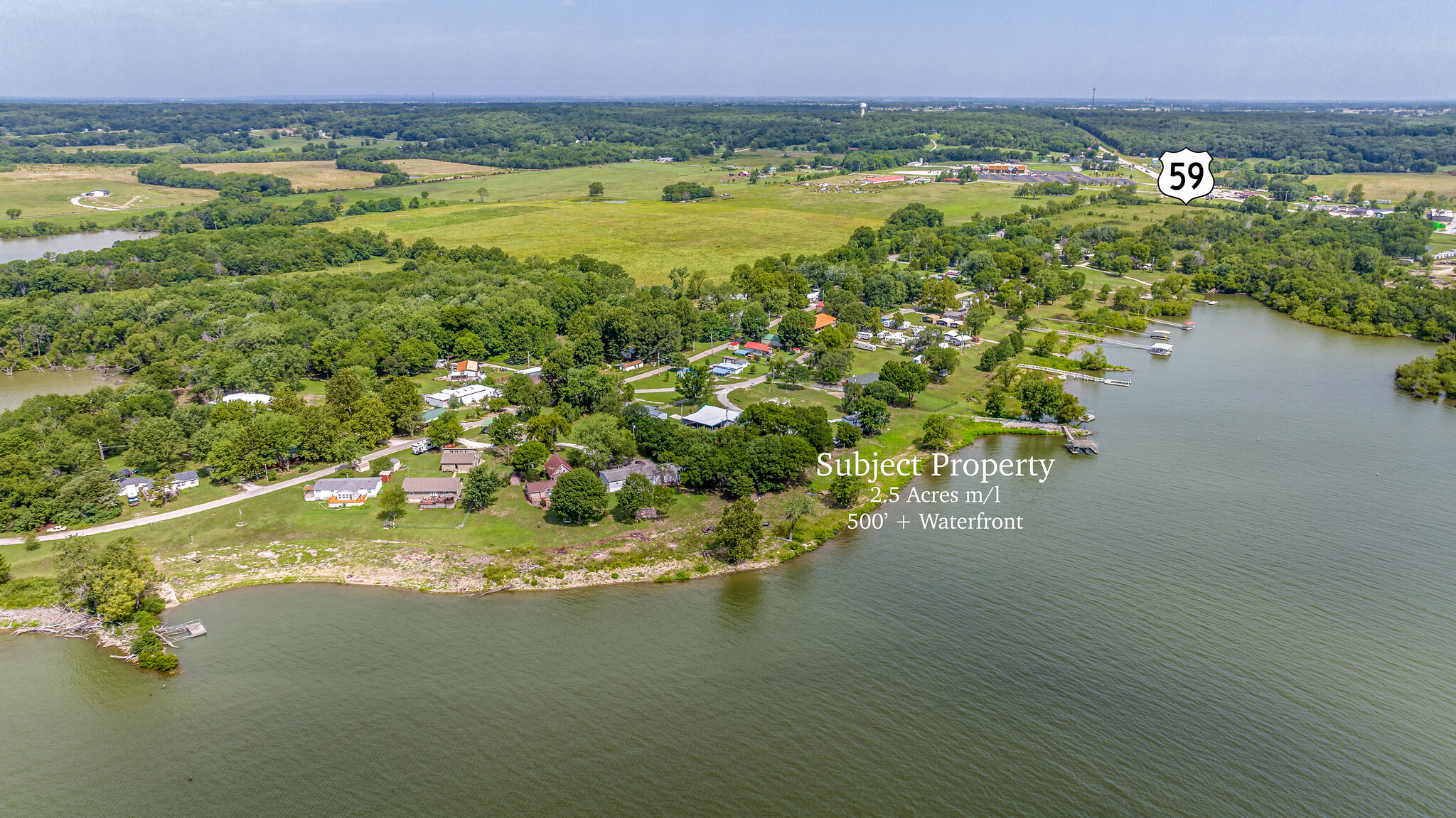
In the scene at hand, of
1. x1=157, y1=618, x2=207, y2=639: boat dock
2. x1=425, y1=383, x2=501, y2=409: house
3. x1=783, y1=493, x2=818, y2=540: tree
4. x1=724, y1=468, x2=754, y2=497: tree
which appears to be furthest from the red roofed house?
x1=157, y1=618, x2=207, y2=639: boat dock

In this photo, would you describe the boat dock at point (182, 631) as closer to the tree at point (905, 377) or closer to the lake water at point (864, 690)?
the lake water at point (864, 690)

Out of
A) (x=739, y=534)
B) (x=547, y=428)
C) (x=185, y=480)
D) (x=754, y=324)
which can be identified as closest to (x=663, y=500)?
(x=739, y=534)

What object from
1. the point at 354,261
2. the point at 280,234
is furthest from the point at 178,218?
the point at 354,261

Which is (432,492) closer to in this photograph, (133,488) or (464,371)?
(133,488)

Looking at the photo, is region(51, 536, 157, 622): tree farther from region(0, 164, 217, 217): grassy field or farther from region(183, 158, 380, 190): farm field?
region(183, 158, 380, 190): farm field

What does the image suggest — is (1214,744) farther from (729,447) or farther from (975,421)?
(975,421)
